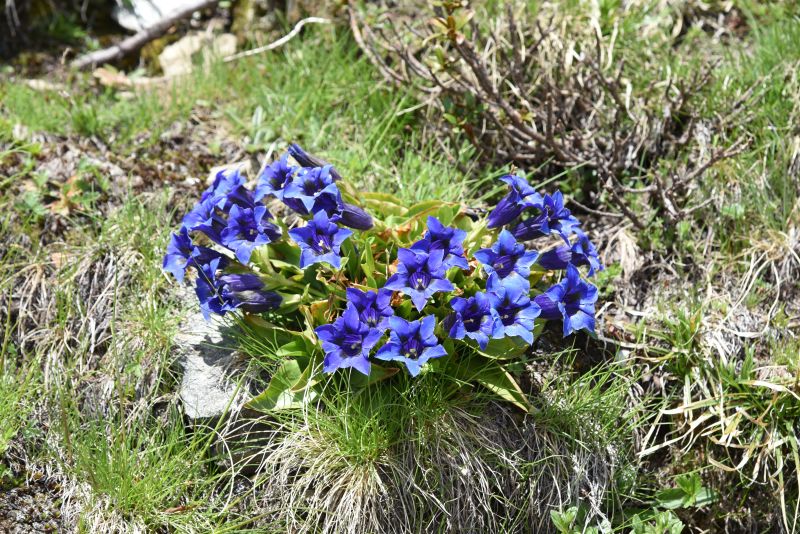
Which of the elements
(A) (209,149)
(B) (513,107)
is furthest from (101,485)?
(B) (513,107)

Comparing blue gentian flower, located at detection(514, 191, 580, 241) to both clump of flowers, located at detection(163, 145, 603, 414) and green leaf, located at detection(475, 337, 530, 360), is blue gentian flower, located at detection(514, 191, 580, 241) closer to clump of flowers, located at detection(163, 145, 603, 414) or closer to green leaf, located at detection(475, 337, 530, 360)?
clump of flowers, located at detection(163, 145, 603, 414)

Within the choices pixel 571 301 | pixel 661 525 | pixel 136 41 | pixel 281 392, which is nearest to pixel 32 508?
pixel 281 392

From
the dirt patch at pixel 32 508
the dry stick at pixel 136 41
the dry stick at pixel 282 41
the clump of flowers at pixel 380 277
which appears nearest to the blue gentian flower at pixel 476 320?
the clump of flowers at pixel 380 277

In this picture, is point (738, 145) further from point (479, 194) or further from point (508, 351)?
point (508, 351)

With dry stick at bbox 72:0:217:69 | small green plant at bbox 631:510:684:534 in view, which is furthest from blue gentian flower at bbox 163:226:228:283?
dry stick at bbox 72:0:217:69

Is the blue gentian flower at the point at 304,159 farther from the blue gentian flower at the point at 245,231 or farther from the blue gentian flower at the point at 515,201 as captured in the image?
the blue gentian flower at the point at 515,201

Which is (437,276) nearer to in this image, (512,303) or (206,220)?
(512,303)
